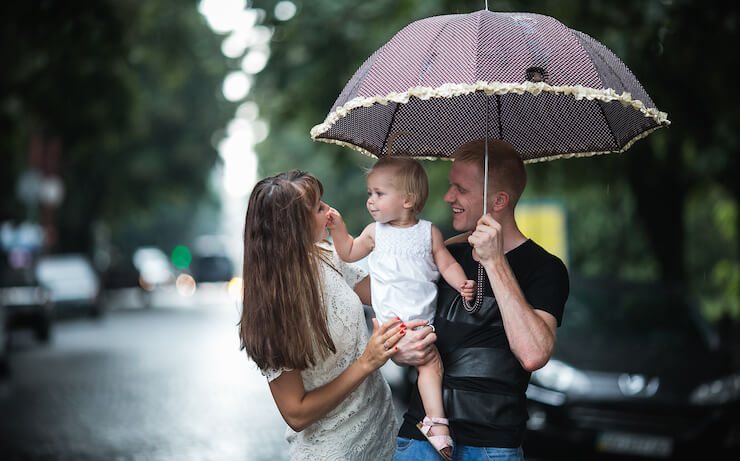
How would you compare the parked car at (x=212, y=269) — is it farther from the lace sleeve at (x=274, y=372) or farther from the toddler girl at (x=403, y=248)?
the lace sleeve at (x=274, y=372)

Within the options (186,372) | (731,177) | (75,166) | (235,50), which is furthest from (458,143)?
(75,166)

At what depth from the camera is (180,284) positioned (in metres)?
56.0

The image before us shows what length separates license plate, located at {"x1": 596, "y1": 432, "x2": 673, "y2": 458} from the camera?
744cm

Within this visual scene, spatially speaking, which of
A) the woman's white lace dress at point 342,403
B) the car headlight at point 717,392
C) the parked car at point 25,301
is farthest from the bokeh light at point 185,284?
the woman's white lace dress at point 342,403

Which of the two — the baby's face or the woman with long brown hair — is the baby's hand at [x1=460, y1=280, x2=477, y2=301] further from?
the baby's face

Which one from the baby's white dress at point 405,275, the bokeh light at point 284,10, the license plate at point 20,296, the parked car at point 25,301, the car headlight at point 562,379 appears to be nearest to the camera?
the baby's white dress at point 405,275

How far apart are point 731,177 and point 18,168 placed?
23.7 metres

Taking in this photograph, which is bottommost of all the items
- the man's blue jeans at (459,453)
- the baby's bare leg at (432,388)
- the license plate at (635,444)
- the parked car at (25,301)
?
the parked car at (25,301)

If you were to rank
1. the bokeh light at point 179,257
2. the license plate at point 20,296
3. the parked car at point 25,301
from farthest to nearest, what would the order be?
the bokeh light at point 179,257 < the parked car at point 25,301 < the license plate at point 20,296

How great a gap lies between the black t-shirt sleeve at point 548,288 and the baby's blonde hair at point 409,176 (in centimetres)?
48

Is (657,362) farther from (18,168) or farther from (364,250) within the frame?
(18,168)

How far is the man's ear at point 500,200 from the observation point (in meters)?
3.51

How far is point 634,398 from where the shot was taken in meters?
7.56

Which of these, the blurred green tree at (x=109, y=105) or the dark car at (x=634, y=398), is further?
the blurred green tree at (x=109, y=105)
